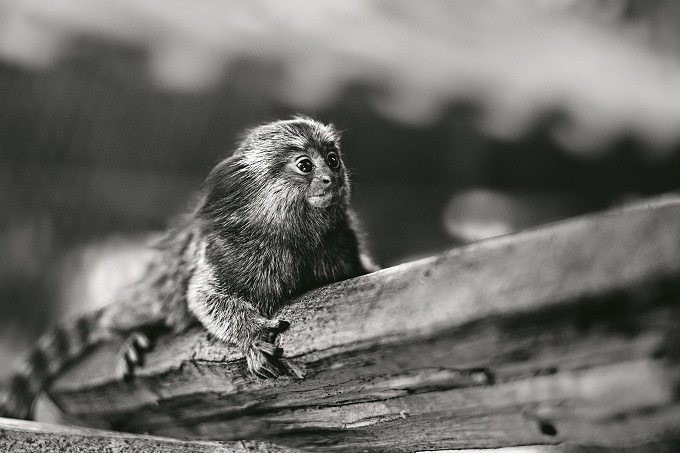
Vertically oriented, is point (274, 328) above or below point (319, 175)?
below

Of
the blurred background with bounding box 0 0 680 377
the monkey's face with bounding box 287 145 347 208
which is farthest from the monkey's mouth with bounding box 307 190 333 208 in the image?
the blurred background with bounding box 0 0 680 377

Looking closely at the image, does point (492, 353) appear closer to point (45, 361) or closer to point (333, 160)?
point (333, 160)

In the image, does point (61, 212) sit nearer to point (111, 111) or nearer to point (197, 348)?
point (111, 111)

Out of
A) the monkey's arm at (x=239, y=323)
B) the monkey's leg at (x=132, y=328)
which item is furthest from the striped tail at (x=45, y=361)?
the monkey's arm at (x=239, y=323)

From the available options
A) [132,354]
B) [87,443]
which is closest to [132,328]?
[132,354]

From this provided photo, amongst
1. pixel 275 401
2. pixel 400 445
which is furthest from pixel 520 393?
pixel 275 401

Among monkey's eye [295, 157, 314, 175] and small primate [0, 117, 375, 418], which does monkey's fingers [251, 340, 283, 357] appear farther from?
monkey's eye [295, 157, 314, 175]

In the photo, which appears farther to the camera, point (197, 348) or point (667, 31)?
point (667, 31)
